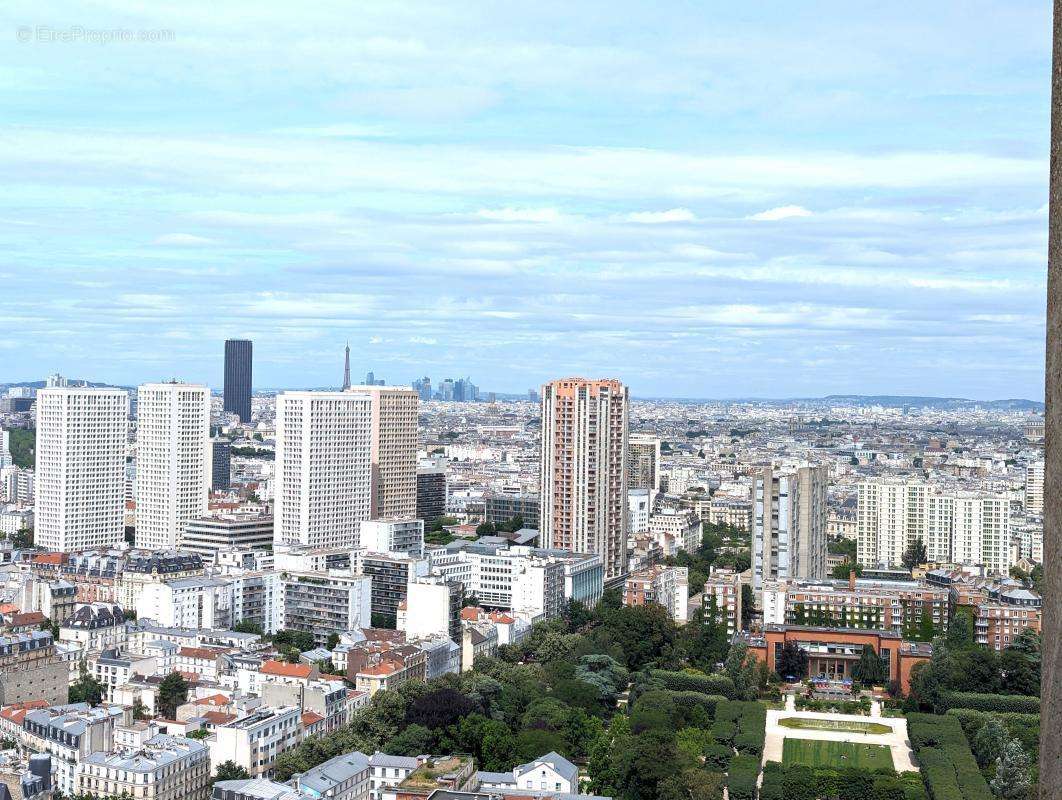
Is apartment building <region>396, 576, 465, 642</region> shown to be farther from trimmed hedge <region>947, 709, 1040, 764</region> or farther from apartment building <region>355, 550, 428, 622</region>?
trimmed hedge <region>947, 709, 1040, 764</region>

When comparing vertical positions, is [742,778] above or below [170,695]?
below

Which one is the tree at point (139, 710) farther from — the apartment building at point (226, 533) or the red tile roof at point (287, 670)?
the apartment building at point (226, 533)

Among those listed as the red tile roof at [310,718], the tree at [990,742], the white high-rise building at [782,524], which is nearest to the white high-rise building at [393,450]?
the white high-rise building at [782,524]

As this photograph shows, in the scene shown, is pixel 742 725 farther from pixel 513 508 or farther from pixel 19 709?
pixel 513 508

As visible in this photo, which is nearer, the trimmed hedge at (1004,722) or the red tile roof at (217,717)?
the red tile roof at (217,717)

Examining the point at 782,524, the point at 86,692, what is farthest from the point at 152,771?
the point at 782,524

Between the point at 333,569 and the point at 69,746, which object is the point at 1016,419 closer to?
the point at 333,569
